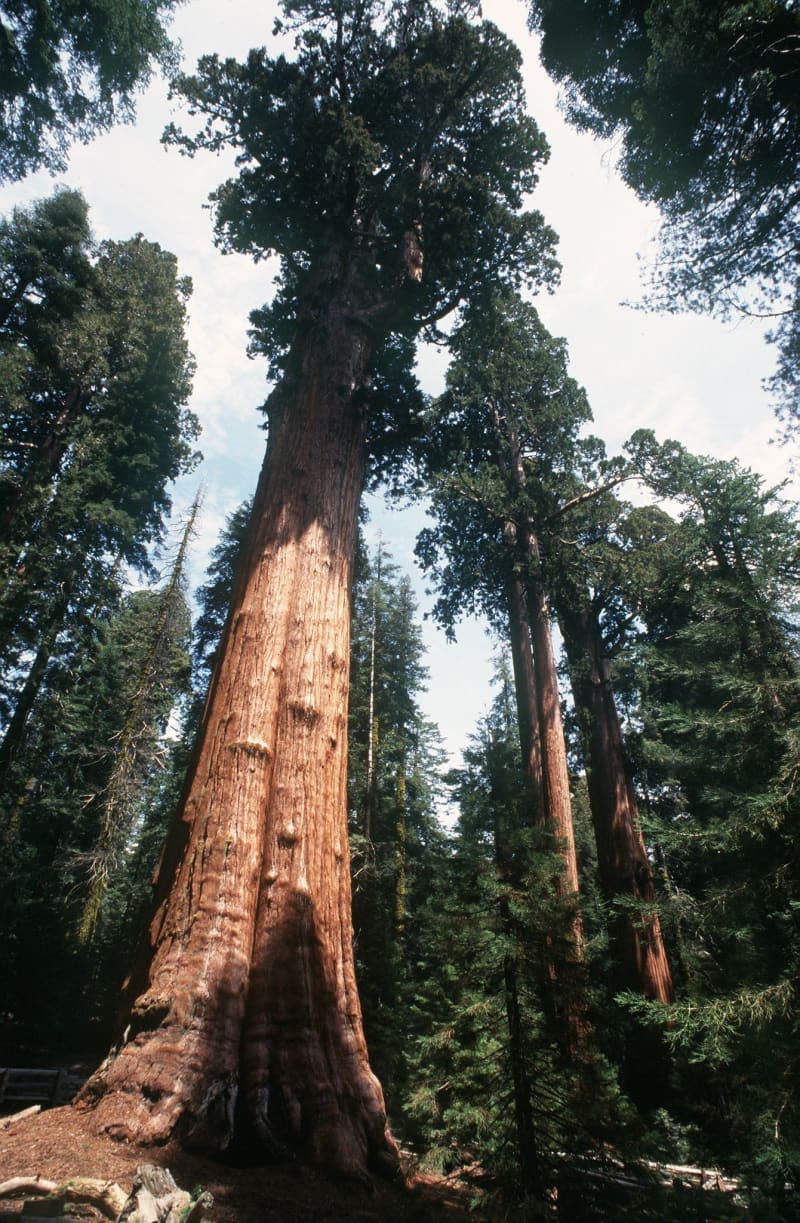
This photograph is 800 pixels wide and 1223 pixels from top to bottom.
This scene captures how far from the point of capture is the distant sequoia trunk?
2924 millimetres

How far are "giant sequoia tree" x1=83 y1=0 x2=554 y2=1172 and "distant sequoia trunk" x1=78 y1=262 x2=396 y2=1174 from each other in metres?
0.01

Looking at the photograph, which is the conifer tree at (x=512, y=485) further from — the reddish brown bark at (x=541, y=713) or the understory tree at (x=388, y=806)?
the understory tree at (x=388, y=806)

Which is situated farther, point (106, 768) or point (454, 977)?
point (106, 768)

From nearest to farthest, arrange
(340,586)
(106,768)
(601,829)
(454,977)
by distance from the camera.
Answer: (454,977), (340,586), (601,829), (106,768)

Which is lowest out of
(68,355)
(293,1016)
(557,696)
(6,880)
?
(293,1016)

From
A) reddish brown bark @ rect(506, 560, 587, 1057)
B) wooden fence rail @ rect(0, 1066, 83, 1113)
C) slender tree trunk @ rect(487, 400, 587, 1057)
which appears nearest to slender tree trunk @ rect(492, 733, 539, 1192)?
reddish brown bark @ rect(506, 560, 587, 1057)

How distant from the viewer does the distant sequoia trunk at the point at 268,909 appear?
115 inches

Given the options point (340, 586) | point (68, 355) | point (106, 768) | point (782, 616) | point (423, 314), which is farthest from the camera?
point (106, 768)

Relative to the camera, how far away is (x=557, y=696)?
1009 cm

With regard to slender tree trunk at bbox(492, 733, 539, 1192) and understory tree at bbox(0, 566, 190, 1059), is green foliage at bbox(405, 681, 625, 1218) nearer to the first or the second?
slender tree trunk at bbox(492, 733, 539, 1192)

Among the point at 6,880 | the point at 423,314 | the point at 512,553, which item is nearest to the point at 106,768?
the point at 6,880

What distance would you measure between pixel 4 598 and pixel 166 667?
394 cm

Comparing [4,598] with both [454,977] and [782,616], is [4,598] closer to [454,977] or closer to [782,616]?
[454,977]

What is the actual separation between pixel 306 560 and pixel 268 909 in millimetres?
2739
